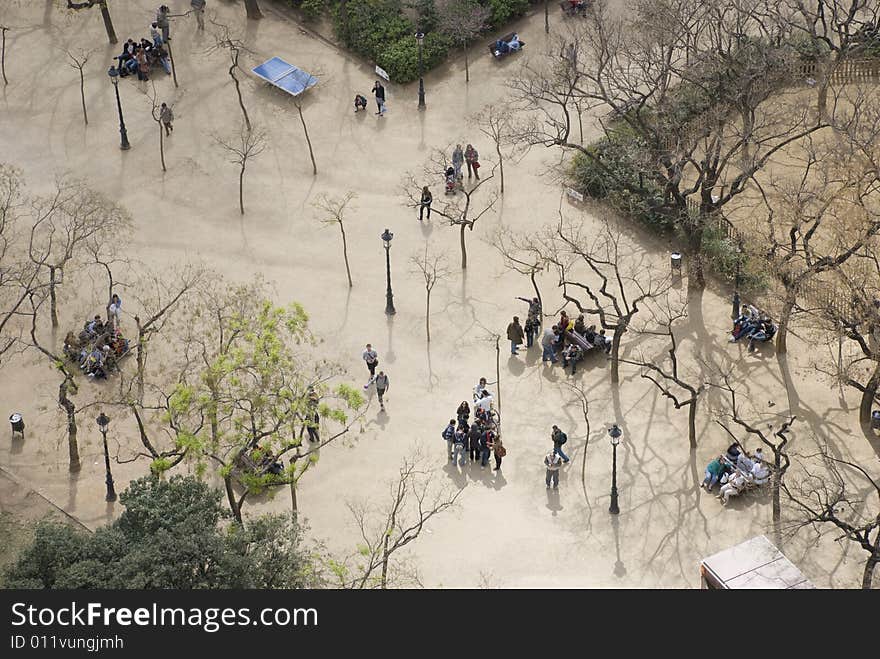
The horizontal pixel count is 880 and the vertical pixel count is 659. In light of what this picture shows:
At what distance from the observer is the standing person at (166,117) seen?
6581 centimetres

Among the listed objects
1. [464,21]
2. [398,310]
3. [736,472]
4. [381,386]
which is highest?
[464,21]

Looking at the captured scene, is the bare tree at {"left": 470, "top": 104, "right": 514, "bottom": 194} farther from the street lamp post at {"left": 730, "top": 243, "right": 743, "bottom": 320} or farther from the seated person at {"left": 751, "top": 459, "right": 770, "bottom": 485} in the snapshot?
the seated person at {"left": 751, "top": 459, "right": 770, "bottom": 485}

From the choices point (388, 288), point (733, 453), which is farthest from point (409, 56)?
point (733, 453)

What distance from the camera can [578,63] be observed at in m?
67.2

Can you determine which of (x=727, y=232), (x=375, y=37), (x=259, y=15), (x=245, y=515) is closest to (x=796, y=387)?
(x=727, y=232)

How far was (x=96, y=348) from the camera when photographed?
57250mm

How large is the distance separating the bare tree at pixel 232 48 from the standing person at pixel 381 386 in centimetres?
1615

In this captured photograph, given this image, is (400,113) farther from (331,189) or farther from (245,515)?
(245,515)

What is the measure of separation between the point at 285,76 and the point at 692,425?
24976 mm

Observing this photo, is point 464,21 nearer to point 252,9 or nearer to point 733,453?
point 252,9

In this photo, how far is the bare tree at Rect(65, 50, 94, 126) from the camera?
67.8 m

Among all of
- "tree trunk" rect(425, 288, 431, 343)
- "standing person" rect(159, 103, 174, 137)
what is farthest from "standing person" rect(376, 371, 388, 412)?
"standing person" rect(159, 103, 174, 137)

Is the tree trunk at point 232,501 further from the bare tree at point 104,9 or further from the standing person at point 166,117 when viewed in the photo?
the bare tree at point 104,9

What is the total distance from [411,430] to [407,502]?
3277mm
